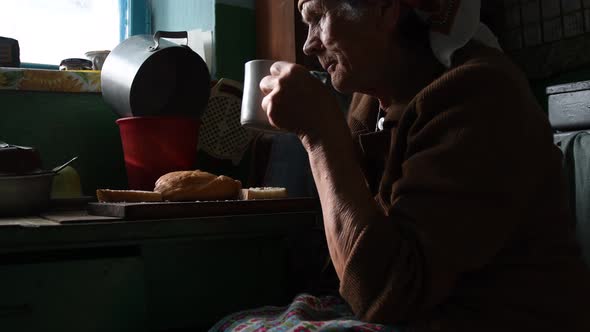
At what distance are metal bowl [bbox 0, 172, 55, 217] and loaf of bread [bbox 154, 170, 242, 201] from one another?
268mm

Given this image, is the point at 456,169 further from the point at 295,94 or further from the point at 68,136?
the point at 68,136

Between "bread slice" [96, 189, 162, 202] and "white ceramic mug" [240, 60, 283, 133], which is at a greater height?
"white ceramic mug" [240, 60, 283, 133]

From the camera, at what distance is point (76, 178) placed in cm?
165

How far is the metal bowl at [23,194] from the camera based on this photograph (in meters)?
1.27

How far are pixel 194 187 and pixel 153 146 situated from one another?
0.30 metres

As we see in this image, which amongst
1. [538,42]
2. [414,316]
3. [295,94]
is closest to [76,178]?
[295,94]

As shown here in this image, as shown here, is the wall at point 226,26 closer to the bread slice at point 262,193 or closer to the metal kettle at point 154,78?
the metal kettle at point 154,78

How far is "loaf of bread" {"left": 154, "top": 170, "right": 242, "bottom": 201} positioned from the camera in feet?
4.29

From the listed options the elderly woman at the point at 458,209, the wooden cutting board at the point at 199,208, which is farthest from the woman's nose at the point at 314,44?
the wooden cutting board at the point at 199,208

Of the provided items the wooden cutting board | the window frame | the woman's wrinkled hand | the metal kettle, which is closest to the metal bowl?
the wooden cutting board

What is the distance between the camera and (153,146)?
1553 mm

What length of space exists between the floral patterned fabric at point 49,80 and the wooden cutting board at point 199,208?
2.09 feet

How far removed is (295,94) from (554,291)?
501 millimetres

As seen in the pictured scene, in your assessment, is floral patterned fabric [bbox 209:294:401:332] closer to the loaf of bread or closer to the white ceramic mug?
the loaf of bread
